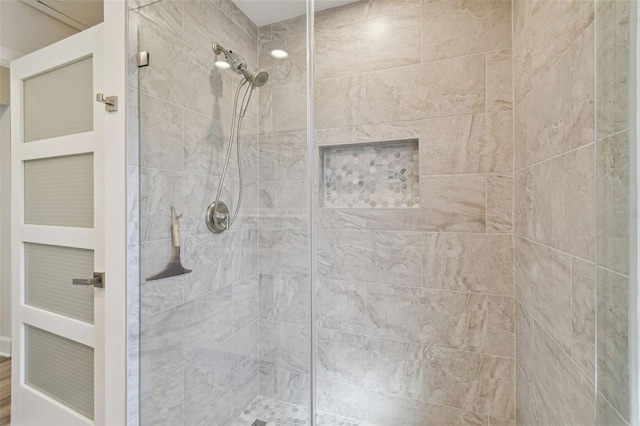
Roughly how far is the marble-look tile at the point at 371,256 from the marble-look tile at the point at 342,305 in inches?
1.9

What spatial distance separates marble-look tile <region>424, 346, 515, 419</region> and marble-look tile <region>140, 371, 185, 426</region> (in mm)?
1153

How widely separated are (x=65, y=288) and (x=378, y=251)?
1.49 meters

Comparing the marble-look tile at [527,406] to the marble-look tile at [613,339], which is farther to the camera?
the marble-look tile at [527,406]

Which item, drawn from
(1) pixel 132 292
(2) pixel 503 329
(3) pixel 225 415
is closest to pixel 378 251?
(2) pixel 503 329

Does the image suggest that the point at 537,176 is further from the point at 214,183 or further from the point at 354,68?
the point at 214,183

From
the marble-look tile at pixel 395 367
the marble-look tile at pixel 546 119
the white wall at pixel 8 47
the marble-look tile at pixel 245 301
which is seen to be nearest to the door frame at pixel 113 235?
the marble-look tile at pixel 245 301

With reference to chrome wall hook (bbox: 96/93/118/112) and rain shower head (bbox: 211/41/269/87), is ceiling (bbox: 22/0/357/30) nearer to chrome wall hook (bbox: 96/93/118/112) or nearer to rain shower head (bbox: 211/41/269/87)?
rain shower head (bbox: 211/41/269/87)

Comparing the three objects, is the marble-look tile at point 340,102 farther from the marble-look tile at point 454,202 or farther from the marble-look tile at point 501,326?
the marble-look tile at point 501,326

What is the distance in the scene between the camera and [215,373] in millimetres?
1166

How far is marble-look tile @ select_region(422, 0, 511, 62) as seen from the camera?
4.29 feet

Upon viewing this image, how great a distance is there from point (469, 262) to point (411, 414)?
850 mm

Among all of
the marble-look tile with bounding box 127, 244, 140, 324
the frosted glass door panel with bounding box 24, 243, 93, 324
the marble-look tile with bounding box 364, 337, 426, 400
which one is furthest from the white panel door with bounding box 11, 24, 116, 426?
the marble-look tile with bounding box 364, 337, 426, 400

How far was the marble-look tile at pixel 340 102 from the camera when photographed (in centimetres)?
154

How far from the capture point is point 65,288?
124cm
